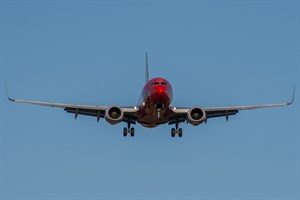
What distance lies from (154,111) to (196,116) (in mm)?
3618

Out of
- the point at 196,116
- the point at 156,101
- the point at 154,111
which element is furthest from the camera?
the point at 196,116

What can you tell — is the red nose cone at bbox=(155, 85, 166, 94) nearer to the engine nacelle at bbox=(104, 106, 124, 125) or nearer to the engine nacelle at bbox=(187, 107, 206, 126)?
the engine nacelle at bbox=(187, 107, 206, 126)

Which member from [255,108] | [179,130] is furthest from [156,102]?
[255,108]

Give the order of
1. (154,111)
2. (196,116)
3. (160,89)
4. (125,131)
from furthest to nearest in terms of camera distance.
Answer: (125,131) < (196,116) < (154,111) < (160,89)

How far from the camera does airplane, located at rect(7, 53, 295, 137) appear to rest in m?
53.4

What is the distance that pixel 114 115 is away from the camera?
180ft

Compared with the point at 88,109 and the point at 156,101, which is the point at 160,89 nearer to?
the point at 156,101

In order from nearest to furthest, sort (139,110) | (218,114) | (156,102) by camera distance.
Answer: (156,102), (139,110), (218,114)

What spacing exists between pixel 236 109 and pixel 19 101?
18243 millimetres

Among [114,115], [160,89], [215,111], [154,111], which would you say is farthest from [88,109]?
[215,111]

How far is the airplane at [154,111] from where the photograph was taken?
175 feet

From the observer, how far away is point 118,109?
55.0m

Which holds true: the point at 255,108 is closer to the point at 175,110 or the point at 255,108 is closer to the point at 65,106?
the point at 175,110

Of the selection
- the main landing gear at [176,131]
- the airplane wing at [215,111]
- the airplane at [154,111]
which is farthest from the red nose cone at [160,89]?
the main landing gear at [176,131]
